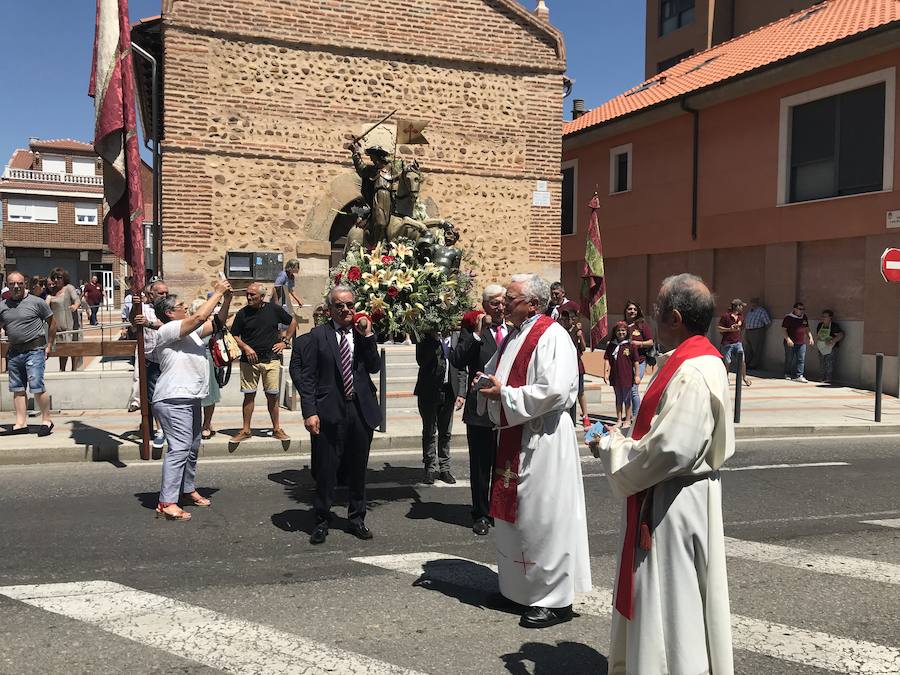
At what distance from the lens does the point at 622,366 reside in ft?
35.9

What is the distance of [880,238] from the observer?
53.1 feet

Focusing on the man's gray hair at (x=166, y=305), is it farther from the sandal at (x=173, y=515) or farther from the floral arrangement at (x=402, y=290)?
the sandal at (x=173, y=515)

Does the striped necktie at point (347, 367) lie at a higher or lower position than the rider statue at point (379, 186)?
lower

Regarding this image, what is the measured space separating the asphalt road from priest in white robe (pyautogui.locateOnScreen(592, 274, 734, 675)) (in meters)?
0.87

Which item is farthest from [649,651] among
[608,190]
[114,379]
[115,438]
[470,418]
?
[608,190]

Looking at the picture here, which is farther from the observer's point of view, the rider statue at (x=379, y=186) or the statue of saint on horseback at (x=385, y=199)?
the rider statue at (x=379, y=186)

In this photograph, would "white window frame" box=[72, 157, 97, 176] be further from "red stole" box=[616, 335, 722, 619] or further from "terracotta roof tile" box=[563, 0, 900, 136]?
"red stole" box=[616, 335, 722, 619]

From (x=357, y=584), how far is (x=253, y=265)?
1206 centimetres

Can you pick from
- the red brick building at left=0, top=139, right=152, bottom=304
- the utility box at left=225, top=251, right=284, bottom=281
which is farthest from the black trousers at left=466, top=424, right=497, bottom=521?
the red brick building at left=0, top=139, right=152, bottom=304

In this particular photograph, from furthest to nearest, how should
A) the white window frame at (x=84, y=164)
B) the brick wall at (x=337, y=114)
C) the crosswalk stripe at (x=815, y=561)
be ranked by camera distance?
the white window frame at (x=84, y=164) < the brick wall at (x=337, y=114) < the crosswalk stripe at (x=815, y=561)

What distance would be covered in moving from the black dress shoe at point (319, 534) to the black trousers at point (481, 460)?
118cm

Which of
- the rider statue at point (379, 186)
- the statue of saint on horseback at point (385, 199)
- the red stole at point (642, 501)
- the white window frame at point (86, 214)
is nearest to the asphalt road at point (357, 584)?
the red stole at point (642, 501)

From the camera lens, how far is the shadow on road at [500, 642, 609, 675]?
3.71 meters

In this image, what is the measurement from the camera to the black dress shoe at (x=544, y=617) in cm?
421
